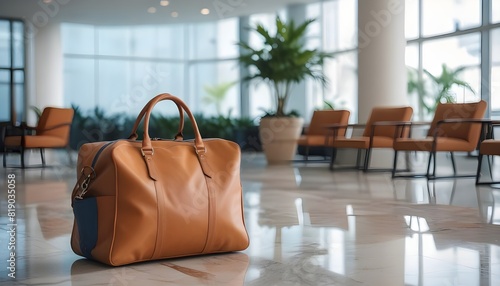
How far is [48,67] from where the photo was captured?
16.0 meters

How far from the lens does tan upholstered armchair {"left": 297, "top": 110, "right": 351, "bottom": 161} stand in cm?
920

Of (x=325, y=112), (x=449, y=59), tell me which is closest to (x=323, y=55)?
(x=325, y=112)

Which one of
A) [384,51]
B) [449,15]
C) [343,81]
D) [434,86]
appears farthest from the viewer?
[343,81]

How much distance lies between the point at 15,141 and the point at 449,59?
6.95m

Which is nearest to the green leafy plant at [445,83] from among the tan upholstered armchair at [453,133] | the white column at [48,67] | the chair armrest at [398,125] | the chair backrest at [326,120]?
the chair backrest at [326,120]

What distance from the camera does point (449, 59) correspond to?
1102 cm

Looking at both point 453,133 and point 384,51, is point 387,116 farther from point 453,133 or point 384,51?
point 453,133

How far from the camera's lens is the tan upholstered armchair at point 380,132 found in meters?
7.89

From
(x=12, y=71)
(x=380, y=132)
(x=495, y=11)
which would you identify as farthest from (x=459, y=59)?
(x=12, y=71)

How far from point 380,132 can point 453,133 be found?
1434 mm

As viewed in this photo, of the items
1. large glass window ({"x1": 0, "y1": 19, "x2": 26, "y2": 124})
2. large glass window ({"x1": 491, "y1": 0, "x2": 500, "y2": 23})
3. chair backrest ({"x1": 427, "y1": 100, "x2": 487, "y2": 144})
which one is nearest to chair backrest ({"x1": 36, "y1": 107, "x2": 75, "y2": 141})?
chair backrest ({"x1": 427, "y1": 100, "x2": 487, "y2": 144})

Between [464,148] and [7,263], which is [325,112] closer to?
[464,148]

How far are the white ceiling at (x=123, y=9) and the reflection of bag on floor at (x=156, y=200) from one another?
12.3 metres

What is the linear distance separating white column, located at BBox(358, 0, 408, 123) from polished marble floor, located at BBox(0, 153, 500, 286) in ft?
11.7
